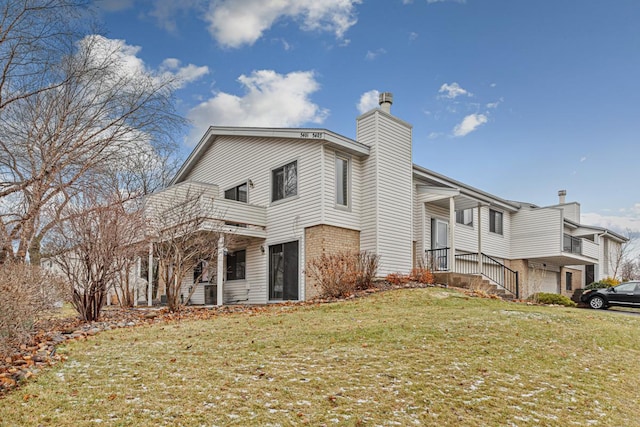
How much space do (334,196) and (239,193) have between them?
17.2 feet

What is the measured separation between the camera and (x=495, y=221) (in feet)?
83.2

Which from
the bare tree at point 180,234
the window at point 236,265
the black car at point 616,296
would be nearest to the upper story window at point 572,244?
the black car at point 616,296

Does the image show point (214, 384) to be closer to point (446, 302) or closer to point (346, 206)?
point (446, 302)

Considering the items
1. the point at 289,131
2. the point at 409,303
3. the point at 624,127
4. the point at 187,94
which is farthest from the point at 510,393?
the point at 624,127

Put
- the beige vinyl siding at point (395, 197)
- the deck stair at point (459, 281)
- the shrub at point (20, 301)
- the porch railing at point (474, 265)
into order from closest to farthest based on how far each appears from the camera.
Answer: the shrub at point (20, 301)
the beige vinyl siding at point (395, 197)
the deck stair at point (459, 281)
the porch railing at point (474, 265)

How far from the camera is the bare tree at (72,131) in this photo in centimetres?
1028

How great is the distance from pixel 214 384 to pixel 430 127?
1583cm

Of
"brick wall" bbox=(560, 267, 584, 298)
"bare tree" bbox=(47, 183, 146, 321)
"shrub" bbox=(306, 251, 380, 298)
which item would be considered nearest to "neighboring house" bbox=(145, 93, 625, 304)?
"shrub" bbox=(306, 251, 380, 298)

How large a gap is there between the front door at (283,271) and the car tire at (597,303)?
12.3m

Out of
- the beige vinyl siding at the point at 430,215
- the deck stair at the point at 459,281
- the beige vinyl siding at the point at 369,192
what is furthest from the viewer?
the beige vinyl siding at the point at 430,215

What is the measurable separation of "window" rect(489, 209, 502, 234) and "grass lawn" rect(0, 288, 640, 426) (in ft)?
51.3

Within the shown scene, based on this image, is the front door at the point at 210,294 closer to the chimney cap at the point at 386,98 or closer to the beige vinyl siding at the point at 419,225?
the beige vinyl siding at the point at 419,225

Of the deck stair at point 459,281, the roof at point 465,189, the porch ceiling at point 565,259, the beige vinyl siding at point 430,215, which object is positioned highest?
the roof at point 465,189

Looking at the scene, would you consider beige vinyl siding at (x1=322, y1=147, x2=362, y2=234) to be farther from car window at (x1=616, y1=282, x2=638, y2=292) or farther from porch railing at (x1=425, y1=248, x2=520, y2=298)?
car window at (x1=616, y1=282, x2=638, y2=292)
